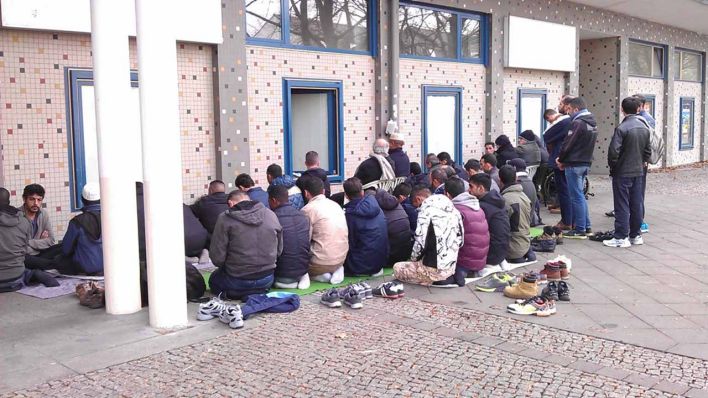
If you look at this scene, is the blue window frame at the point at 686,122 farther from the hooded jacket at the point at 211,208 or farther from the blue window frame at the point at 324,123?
the hooded jacket at the point at 211,208

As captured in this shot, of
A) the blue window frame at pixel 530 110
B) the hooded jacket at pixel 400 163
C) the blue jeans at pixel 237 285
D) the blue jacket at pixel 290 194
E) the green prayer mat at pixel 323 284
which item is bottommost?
the green prayer mat at pixel 323 284

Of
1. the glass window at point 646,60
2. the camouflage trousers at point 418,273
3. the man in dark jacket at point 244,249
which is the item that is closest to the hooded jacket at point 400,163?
the camouflage trousers at point 418,273

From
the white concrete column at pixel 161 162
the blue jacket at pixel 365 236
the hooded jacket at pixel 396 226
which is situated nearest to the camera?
the white concrete column at pixel 161 162

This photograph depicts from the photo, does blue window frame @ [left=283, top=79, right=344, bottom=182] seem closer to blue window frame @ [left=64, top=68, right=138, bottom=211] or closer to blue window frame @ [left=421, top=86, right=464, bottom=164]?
blue window frame @ [left=421, top=86, right=464, bottom=164]

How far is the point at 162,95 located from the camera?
17.7ft

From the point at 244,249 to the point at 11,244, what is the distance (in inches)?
90.4

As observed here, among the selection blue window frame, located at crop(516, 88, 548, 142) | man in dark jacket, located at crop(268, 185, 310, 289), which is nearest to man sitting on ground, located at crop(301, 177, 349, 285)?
man in dark jacket, located at crop(268, 185, 310, 289)

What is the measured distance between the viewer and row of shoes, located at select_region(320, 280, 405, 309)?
625 cm

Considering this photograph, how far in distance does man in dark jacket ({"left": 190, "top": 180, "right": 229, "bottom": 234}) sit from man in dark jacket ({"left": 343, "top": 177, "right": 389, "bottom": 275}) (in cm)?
175

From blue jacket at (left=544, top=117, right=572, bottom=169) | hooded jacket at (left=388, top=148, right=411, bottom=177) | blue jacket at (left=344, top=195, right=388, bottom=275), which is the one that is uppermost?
blue jacket at (left=544, top=117, right=572, bottom=169)

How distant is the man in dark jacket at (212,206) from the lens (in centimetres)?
838

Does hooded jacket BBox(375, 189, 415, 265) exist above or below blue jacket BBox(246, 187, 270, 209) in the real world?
below

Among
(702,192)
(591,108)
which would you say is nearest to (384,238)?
(702,192)

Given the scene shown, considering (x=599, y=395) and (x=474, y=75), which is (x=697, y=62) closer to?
(x=474, y=75)
